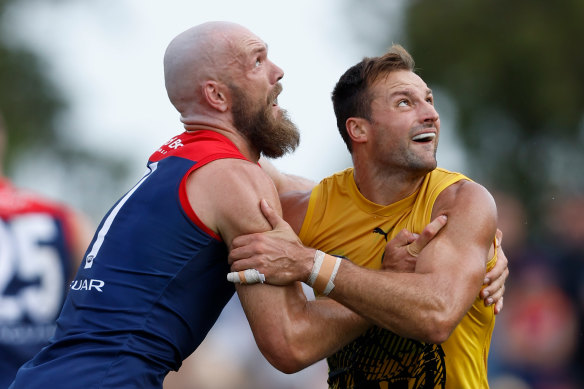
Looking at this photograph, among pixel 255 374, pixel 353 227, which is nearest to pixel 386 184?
pixel 353 227

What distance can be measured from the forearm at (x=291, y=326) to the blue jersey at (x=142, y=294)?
0.86 ft

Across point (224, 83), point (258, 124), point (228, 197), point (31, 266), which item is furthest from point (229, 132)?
point (31, 266)

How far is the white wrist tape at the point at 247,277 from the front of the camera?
168 inches

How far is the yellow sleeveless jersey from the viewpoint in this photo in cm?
471

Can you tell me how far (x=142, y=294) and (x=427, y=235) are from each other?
4.74ft

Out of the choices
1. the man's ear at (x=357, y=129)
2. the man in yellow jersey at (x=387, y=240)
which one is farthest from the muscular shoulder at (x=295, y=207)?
the man's ear at (x=357, y=129)

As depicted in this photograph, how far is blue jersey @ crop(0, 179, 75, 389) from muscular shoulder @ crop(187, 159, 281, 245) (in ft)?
10.3

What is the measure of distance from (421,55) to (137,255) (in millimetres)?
15054

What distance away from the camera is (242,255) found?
14.1 ft

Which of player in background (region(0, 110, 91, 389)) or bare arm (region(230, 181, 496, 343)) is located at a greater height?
bare arm (region(230, 181, 496, 343))

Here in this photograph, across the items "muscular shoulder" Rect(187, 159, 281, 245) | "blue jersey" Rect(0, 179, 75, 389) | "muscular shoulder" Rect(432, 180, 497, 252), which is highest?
"muscular shoulder" Rect(187, 159, 281, 245)

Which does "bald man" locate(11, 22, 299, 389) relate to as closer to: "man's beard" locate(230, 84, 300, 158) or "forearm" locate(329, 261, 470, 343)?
"man's beard" locate(230, 84, 300, 158)

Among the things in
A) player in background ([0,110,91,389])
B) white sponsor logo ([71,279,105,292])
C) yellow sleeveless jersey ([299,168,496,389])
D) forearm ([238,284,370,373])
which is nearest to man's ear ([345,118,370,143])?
yellow sleeveless jersey ([299,168,496,389])

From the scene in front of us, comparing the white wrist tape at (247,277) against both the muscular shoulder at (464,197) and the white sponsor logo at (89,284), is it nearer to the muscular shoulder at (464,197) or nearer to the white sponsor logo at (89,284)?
the white sponsor logo at (89,284)
